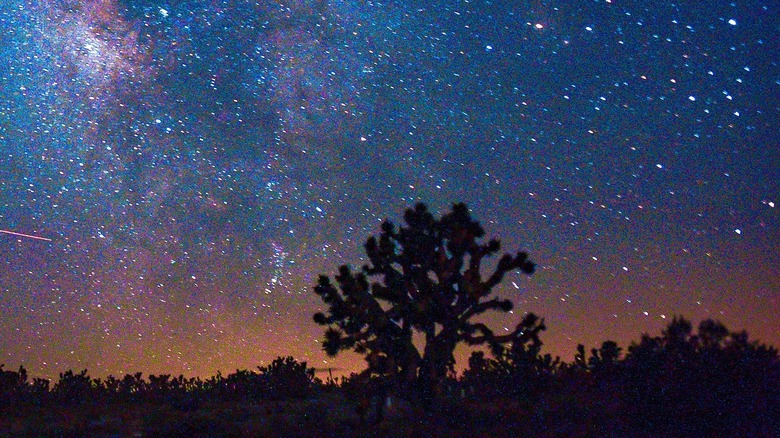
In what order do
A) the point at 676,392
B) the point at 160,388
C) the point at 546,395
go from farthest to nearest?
the point at 160,388 < the point at 546,395 < the point at 676,392

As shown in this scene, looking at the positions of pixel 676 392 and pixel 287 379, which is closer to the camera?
pixel 676 392

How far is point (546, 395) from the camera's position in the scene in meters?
17.9

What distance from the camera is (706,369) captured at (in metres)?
14.4

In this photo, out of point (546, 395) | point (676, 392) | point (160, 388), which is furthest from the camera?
point (160, 388)

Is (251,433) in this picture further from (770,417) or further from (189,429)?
(770,417)

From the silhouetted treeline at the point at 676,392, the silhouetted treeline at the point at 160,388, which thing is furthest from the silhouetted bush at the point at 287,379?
the silhouetted treeline at the point at 676,392

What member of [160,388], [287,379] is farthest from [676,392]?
[160,388]

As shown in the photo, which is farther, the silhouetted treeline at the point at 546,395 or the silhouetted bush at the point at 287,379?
the silhouetted bush at the point at 287,379

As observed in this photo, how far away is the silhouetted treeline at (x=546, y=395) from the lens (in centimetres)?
1373

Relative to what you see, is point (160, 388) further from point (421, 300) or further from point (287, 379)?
point (421, 300)

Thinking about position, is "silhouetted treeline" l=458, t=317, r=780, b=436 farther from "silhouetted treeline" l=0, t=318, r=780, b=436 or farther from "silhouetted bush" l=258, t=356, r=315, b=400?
"silhouetted bush" l=258, t=356, r=315, b=400

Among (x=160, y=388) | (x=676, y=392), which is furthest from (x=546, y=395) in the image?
(x=160, y=388)

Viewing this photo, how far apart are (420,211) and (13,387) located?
13.5 meters

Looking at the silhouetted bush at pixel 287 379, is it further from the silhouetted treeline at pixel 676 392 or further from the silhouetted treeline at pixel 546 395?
the silhouetted treeline at pixel 676 392
